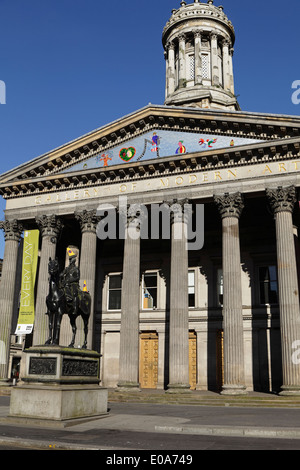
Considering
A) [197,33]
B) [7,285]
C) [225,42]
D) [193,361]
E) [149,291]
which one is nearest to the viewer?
[7,285]

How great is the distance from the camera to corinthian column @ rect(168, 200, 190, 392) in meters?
24.7

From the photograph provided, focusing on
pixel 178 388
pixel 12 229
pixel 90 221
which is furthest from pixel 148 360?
pixel 12 229

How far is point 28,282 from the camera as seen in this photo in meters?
29.8

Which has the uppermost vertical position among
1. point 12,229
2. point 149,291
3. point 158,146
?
point 158,146

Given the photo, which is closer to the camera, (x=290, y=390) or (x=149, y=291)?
(x=290, y=390)

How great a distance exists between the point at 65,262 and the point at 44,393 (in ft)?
75.6

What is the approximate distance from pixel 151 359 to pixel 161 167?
13274 mm

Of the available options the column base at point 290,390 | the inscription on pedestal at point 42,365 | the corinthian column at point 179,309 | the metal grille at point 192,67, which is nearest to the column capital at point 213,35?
the metal grille at point 192,67

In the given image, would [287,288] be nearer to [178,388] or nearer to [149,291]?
[178,388]

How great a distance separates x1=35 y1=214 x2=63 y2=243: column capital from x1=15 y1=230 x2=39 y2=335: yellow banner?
69 cm

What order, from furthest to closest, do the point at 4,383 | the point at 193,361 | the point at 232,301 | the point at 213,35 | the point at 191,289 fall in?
the point at 213,35
the point at 191,289
the point at 193,361
the point at 4,383
the point at 232,301

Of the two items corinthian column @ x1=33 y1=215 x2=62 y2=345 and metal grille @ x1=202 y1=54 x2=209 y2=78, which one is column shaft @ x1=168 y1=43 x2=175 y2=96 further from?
corinthian column @ x1=33 y1=215 x2=62 y2=345
